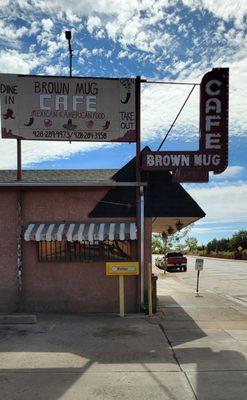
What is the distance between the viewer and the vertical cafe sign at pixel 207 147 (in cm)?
1283

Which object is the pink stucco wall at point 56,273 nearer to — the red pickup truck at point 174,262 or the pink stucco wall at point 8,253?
the pink stucco wall at point 8,253

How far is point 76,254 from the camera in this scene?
13305mm

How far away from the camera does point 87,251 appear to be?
1334 centimetres

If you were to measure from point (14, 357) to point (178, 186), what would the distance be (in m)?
6.97

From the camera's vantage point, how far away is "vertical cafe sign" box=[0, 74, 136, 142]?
1332 cm

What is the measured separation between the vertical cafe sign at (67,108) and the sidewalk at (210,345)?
5489mm

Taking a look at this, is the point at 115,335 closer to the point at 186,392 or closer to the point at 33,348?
the point at 33,348

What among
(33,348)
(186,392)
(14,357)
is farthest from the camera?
(33,348)

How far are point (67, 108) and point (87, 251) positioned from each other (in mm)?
4186

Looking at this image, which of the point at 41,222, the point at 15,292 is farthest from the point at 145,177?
the point at 15,292

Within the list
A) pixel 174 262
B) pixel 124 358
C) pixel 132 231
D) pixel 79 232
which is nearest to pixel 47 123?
pixel 79 232

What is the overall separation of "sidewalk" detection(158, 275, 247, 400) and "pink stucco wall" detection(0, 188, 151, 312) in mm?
1971

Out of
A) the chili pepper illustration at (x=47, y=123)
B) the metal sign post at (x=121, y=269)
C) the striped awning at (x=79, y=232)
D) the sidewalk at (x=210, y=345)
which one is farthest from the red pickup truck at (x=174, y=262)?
the chili pepper illustration at (x=47, y=123)

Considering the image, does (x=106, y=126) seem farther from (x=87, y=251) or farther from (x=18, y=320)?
(x=18, y=320)
